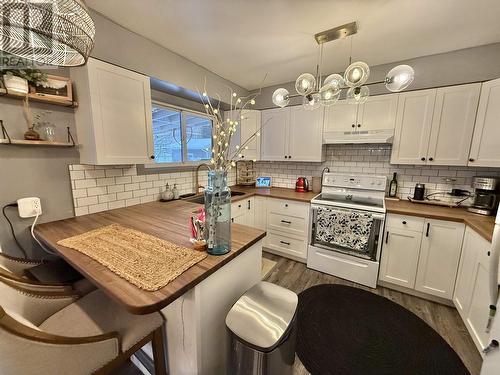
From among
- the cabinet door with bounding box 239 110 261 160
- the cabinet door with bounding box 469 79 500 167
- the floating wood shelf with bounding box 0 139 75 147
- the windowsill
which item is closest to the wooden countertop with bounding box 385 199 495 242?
the cabinet door with bounding box 469 79 500 167

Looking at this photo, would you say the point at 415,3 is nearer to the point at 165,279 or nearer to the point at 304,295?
the point at 165,279

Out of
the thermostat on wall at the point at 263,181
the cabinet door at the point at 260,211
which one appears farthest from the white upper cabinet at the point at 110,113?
the thermostat on wall at the point at 263,181

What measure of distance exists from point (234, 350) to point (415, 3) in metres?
2.48

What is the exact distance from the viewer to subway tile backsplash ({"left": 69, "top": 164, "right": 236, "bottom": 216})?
65.9 inches

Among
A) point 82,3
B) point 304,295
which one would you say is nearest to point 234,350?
point 304,295

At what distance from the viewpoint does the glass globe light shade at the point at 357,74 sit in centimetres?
140

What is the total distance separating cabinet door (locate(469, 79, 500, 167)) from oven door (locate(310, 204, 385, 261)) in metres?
1.02

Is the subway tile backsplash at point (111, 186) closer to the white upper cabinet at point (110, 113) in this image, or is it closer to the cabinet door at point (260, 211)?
the white upper cabinet at point (110, 113)

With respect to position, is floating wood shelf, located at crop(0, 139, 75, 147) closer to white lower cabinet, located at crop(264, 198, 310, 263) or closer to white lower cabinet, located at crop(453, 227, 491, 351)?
white lower cabinet, located at crop(264, 198, 310, 263)

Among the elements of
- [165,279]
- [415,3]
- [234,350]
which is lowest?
[234,350]

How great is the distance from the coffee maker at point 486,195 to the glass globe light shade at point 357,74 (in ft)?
5.38

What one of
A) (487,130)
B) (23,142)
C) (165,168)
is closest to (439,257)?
(487,130)

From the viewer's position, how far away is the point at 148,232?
1360mm

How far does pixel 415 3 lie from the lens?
1376mm
